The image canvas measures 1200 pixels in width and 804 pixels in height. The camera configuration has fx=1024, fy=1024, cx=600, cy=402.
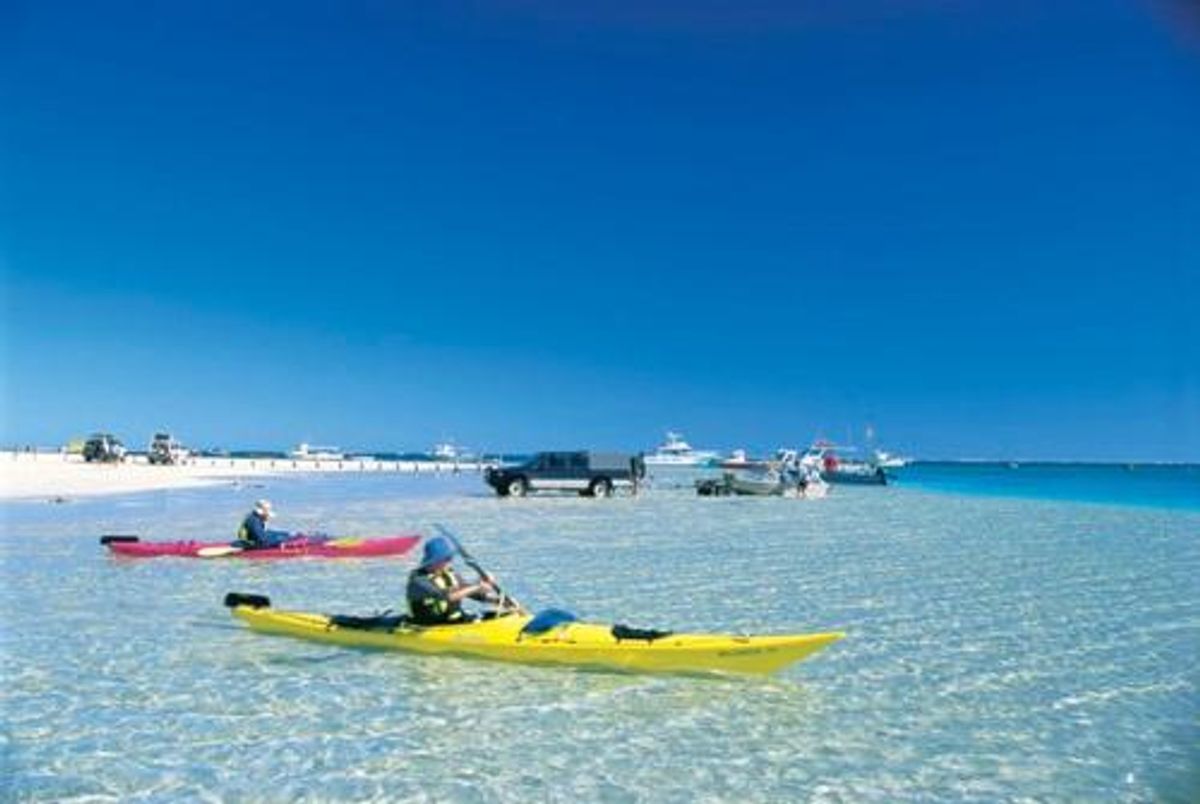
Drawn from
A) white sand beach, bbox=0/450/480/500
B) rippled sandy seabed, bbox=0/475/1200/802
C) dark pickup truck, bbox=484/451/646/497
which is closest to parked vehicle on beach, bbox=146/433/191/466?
white sand beach, bbox=0/450/480/500

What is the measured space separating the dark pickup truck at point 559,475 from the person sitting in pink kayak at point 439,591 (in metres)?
35.5

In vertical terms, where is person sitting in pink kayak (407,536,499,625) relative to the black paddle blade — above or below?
above

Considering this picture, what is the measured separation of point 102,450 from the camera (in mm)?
75000

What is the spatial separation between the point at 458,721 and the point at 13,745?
3.74 meters

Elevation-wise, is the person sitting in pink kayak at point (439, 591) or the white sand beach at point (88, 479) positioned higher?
the white sand beach at point (88, 479)

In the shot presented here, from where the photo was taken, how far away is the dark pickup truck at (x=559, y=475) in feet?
156

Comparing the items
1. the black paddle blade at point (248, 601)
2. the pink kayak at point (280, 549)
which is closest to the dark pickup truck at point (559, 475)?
the pink kayak at point (280, 549)

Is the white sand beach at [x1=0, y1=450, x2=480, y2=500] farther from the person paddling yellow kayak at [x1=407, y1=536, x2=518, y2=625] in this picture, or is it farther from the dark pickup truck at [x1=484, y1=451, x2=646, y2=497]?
the person paddling yellow kayak at [x1=407, y1=536, x2=518, y2=625]

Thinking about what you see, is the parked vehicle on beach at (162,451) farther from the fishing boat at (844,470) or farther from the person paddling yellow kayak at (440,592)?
the person paddling yellow kayak at (440,592)

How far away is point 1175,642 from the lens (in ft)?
43.8

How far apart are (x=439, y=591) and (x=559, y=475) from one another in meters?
36.3

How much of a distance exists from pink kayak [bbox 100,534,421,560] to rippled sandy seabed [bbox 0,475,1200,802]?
11.5 inches

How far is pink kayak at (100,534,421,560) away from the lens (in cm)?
2108

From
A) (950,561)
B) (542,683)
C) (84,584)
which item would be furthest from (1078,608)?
(84,584)
